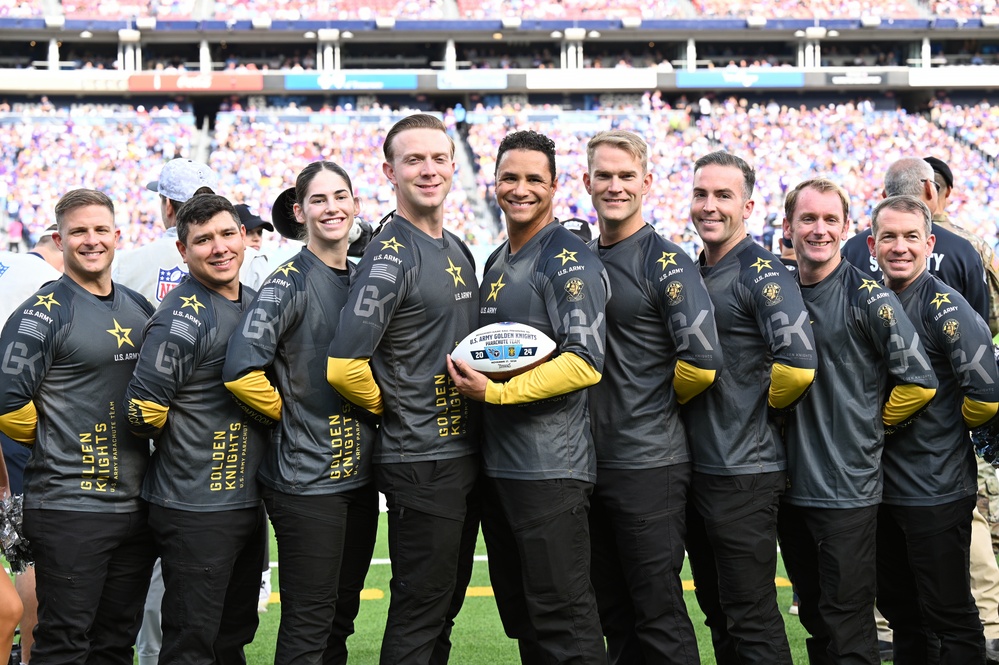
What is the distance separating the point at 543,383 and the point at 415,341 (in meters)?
0.55

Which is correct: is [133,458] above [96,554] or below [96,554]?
above

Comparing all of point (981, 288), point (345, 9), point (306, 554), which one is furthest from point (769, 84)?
point (306, 554)

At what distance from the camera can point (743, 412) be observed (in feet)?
13.5

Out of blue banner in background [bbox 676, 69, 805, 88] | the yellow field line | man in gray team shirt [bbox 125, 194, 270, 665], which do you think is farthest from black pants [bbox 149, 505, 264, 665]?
blue banner in background [bbox 676, 69, 805, 88]

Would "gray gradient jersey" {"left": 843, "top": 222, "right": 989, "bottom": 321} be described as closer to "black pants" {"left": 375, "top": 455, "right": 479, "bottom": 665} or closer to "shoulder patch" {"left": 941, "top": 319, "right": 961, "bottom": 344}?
"shoulder patch" {"left": 941, "top": 319, "right": 961, "bottom": 344}

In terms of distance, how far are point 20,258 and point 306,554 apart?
297cm

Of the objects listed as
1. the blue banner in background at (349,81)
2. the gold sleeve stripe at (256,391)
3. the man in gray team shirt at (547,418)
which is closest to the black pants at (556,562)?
the man in gray team shirt at (547,418)

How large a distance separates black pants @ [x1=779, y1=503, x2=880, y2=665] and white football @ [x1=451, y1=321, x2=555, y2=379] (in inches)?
52.6

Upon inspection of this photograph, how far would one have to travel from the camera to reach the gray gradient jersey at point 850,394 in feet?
13.5

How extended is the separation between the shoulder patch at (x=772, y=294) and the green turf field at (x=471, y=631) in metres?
2.32

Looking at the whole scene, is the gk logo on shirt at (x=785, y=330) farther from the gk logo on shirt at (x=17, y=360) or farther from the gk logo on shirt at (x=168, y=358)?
the gk logo on shirt at (x=17, y=360)

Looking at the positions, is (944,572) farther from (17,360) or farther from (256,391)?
(17,360)

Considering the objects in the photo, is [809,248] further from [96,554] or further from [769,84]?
[769,84]

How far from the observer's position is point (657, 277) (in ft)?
13.2
